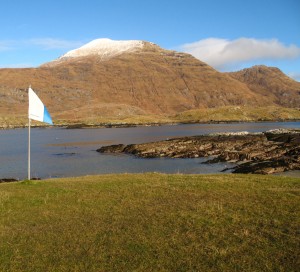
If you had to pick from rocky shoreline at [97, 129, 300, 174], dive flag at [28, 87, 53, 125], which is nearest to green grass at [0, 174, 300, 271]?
dive flag at [28, 87, 53, 125]

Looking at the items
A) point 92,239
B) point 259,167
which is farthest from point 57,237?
point 259,167

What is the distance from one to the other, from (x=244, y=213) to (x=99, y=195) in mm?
8268

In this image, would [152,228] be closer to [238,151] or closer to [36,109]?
[36,109]

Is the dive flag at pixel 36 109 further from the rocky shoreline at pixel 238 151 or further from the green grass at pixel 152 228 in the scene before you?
the rocky shoreline at pixel 238 151

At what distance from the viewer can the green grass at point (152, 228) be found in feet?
35.5

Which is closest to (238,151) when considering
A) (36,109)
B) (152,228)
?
(36,109)

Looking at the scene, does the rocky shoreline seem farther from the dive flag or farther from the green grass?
the dive flag

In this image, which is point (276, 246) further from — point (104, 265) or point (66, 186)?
point (66, 186)

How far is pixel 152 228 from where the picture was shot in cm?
1370

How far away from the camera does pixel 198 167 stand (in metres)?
49.4

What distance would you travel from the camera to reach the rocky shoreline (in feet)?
131

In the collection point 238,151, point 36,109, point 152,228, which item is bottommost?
point 238,151

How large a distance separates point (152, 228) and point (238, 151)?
161 ft

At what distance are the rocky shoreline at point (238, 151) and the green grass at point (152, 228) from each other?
63.6ft
